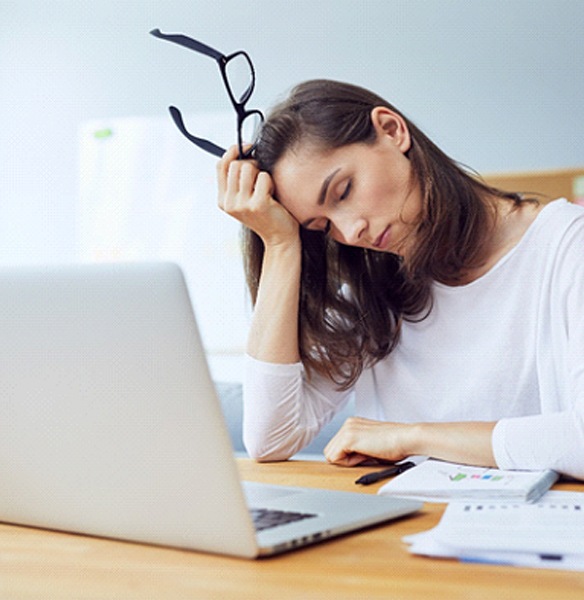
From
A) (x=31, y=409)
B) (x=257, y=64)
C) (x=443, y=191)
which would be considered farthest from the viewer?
(x=257, y=64)

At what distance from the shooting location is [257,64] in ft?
11.9

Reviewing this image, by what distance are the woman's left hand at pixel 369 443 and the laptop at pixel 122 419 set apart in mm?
448

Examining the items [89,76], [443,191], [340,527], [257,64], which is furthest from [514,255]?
[89,76]

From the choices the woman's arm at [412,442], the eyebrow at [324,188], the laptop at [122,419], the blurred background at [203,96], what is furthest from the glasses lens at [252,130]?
the blurred background at [203,96]

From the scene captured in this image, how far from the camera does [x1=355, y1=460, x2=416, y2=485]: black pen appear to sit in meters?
1.13

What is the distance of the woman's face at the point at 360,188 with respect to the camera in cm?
142

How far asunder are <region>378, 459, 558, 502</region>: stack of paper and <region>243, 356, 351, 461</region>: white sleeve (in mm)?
397

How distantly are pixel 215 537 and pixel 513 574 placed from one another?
214 mm

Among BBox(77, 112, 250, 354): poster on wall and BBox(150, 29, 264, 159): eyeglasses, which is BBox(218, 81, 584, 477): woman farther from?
BBox(77, 112, 250, 354): poster on wall

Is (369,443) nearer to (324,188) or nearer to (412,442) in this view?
(412,442)

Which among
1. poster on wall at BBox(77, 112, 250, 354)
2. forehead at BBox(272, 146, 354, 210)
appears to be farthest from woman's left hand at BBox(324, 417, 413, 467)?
poster on wall at BBox(77, 112, 250, 354)

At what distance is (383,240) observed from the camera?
1.46 m

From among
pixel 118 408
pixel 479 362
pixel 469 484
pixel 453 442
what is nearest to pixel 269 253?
pixel 479 362

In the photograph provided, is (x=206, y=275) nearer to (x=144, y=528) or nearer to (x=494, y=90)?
(x=494, y=90)
